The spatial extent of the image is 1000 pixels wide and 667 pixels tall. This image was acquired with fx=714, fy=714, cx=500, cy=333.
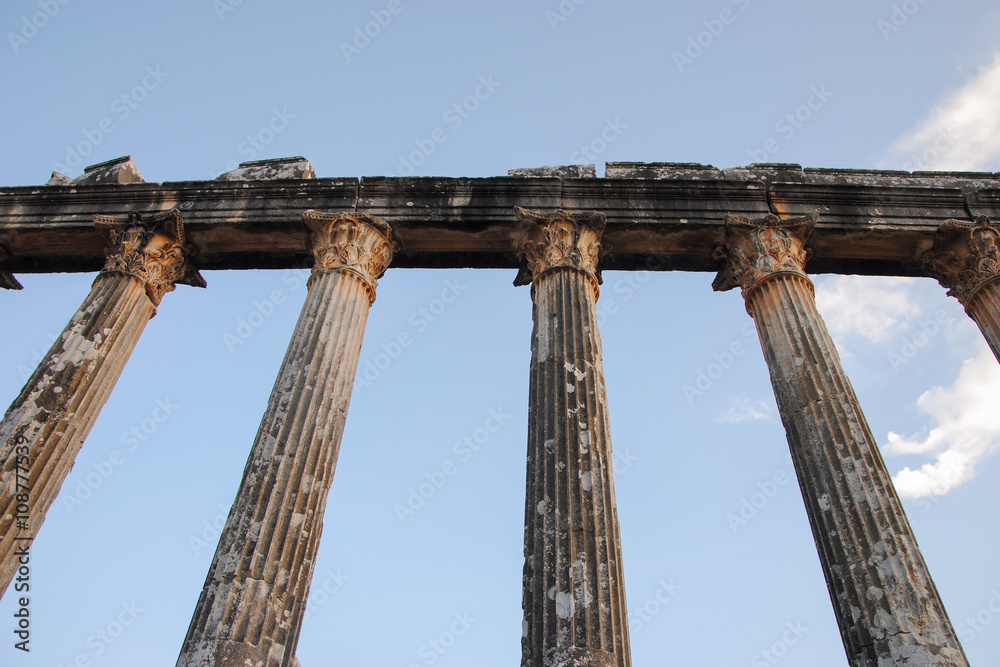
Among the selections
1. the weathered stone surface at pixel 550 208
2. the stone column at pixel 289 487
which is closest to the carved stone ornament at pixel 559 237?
the weathered stone surface at pixel 550 208

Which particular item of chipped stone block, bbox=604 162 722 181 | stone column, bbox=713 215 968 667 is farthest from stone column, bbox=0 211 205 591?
stone column, bbox=713 215 968 667

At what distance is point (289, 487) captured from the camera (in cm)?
1023

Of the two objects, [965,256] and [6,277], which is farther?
[6,277]

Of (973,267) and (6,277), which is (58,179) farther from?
(973,267)

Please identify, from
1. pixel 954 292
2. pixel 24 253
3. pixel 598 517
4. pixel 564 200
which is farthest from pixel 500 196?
pixel 24 253

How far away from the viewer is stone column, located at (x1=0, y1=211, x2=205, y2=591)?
10.9 meters

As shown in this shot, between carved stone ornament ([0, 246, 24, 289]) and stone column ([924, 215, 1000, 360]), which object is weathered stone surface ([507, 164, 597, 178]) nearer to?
stone column ([924, 215, 1000, 360])

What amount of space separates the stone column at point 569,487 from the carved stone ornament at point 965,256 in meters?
7.12

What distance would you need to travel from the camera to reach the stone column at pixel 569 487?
8.50 meters

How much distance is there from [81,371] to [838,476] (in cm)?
A: 1230

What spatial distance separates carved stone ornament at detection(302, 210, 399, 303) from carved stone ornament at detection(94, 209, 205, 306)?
287 centimetres

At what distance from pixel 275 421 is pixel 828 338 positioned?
9.33 m

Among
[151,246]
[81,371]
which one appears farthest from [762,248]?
[81,371]

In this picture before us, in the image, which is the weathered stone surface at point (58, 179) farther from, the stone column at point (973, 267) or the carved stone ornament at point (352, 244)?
the stone column at point (973, 267)
